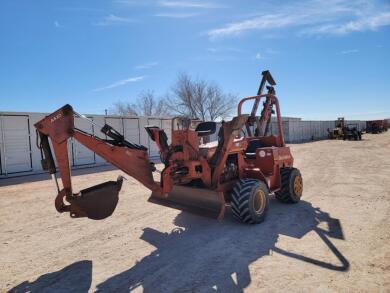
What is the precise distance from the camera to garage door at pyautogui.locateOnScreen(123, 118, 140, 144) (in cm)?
1890

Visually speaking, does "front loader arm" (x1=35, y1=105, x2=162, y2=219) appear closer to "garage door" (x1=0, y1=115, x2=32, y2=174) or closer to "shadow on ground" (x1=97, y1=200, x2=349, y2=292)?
"shadow on ground" (x1=97, y1=200, x2=349, y2=292)

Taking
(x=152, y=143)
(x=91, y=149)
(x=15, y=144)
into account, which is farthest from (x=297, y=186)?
(x=152, y=143)

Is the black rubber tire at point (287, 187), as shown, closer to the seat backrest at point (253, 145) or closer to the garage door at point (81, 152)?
the seat backrest at point (253, 145)

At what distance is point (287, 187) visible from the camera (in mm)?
6664

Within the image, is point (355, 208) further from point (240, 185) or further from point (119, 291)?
point (119, 291)

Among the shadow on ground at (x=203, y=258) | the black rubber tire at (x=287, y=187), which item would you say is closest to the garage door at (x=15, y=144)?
the shadow on ground at (x=203, y=258)

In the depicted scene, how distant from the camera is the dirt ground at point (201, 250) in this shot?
3.41 metres

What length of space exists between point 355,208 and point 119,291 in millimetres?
4969

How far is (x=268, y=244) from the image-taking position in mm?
4461

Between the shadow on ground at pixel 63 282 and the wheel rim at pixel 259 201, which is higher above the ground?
the wheel rim at pixel 259 201

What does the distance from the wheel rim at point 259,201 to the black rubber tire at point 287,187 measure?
138 centimetres

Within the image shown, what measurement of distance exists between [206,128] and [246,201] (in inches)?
63.1

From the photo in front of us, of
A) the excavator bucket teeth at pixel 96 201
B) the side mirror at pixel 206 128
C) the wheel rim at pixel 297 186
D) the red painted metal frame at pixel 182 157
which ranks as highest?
the side mirror at pixel 206 128

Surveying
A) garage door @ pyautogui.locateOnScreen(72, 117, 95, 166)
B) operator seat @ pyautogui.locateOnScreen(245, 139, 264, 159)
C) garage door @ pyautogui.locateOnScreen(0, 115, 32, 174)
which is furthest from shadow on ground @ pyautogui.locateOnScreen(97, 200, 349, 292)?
garage door @ pyautogui.locateOnScreen(72, 117, 95, 166)
